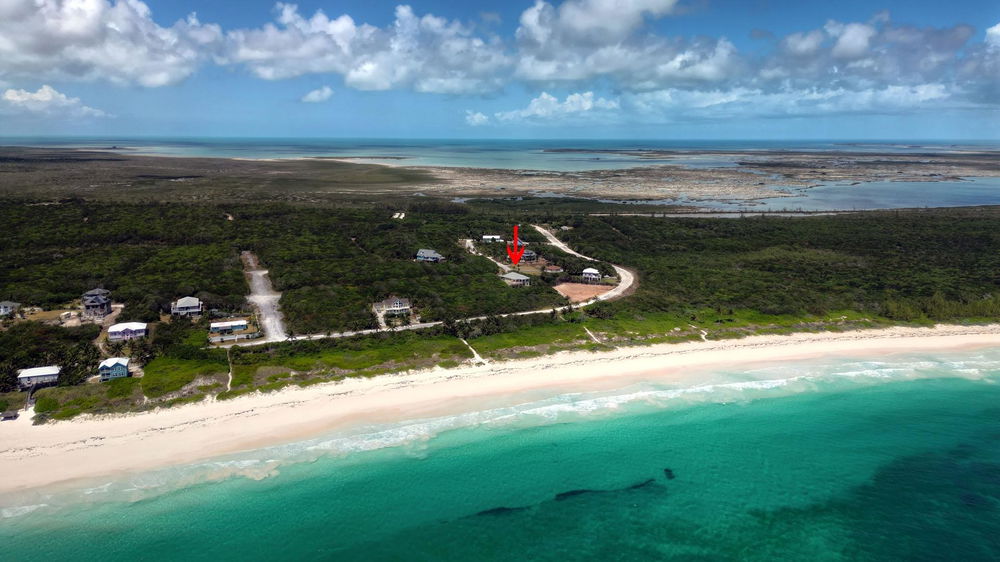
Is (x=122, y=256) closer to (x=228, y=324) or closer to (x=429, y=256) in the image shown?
(x=228, y=324)

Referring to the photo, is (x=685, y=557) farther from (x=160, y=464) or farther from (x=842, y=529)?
(x=160, y=464)

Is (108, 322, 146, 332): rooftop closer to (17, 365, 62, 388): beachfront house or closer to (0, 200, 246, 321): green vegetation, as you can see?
(0, 200, 246, 321): green vegetation

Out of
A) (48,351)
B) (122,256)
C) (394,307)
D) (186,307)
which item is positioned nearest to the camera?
(48,351)

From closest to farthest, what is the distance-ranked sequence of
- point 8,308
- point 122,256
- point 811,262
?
point 8,308 < point 122,256 < point 811,262

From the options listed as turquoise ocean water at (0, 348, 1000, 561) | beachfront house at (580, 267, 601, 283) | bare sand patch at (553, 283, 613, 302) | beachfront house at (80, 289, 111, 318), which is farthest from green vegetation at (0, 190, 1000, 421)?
turquoise ocean water at (0, 348, 1000, 561)

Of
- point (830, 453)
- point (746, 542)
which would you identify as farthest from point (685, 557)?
point (830, 453)

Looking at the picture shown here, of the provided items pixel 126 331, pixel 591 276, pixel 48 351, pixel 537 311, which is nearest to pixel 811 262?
pixel 591 276
